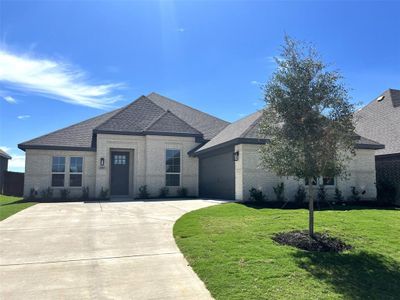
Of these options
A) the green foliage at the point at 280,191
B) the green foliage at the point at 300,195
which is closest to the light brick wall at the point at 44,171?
the green foliage at the point at 280,191

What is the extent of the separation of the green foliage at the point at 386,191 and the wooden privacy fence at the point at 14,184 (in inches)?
947

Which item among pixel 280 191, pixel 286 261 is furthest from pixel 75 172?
pixel 286 261

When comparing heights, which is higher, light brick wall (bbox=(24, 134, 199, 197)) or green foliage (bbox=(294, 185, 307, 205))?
light brick wall (bbox=(24, 134, 199, 197))

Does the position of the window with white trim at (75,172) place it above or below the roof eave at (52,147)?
below

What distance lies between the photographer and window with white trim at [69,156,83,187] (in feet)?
70.5

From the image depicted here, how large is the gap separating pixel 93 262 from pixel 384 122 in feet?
69.5

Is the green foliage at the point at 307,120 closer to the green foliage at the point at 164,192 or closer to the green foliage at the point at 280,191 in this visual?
the green foliage at the point at 280,191

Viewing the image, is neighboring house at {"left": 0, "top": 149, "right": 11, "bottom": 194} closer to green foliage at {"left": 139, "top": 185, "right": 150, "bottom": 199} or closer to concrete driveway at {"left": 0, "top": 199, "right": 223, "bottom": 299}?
green foliage at {"left": 139, "top": 185, "right": 150, "bottom": 199}

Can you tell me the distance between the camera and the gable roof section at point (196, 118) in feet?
82.1

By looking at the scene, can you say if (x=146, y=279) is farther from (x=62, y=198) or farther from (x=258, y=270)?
Result: (x=62, y=198)

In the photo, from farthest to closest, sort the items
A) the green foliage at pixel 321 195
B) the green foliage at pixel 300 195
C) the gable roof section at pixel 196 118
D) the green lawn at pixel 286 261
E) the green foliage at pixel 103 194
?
1. the gable roof section at pixel 196 118
2. the green foliage at pixel 103 194
3. the green foliage at pixel 321 195
4. the green foliage at pixel 300 195
5. the green lawn at pixel 286 261

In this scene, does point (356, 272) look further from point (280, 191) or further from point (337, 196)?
point (337, 196)

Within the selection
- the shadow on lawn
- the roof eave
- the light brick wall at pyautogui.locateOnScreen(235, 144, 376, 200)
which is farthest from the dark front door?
the shadow on lawn

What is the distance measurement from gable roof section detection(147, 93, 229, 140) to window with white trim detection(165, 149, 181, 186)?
2.59 metres
